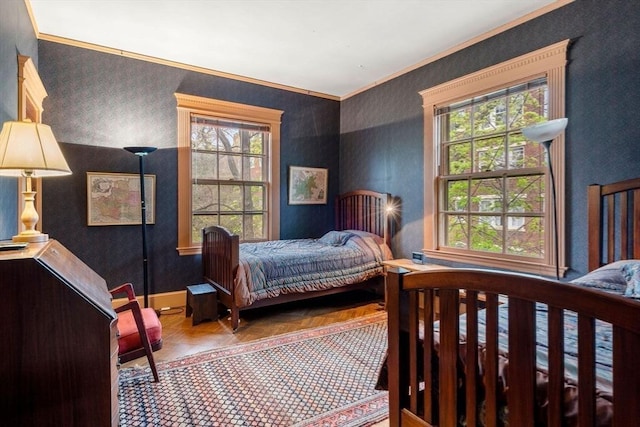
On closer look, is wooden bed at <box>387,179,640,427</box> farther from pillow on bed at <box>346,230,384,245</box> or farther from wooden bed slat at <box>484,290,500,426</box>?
pillow on bed at <box>346,230,384,245</box>

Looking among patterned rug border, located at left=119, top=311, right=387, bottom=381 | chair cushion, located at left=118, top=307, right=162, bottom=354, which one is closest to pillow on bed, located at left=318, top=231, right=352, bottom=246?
patterned rug border, located at left=119, top=311, right=387, bottom=381

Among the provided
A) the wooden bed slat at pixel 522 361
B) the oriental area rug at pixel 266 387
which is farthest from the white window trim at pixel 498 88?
the wooden bed slat at pixel 522 361

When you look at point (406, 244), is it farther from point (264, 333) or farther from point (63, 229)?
point (63, 229)

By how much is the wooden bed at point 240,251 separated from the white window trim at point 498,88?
633mm

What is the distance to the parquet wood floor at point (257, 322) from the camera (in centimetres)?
278

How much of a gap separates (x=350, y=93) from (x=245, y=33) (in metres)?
2.04

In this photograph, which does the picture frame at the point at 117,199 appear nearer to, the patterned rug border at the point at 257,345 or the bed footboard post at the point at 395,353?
the patterned rug border at the point at 257,345

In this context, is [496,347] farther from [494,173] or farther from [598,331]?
[494,173]

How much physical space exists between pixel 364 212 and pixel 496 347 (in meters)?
3.44

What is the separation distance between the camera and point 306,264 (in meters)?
3.48

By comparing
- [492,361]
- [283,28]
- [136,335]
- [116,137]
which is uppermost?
[283,28]

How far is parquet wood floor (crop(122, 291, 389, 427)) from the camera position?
2.78 meters

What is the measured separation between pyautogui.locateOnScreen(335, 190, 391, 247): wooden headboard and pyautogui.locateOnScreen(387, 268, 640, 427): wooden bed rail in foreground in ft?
8.85

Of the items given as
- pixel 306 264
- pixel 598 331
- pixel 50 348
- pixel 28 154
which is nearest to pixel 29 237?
pixel 28 154
